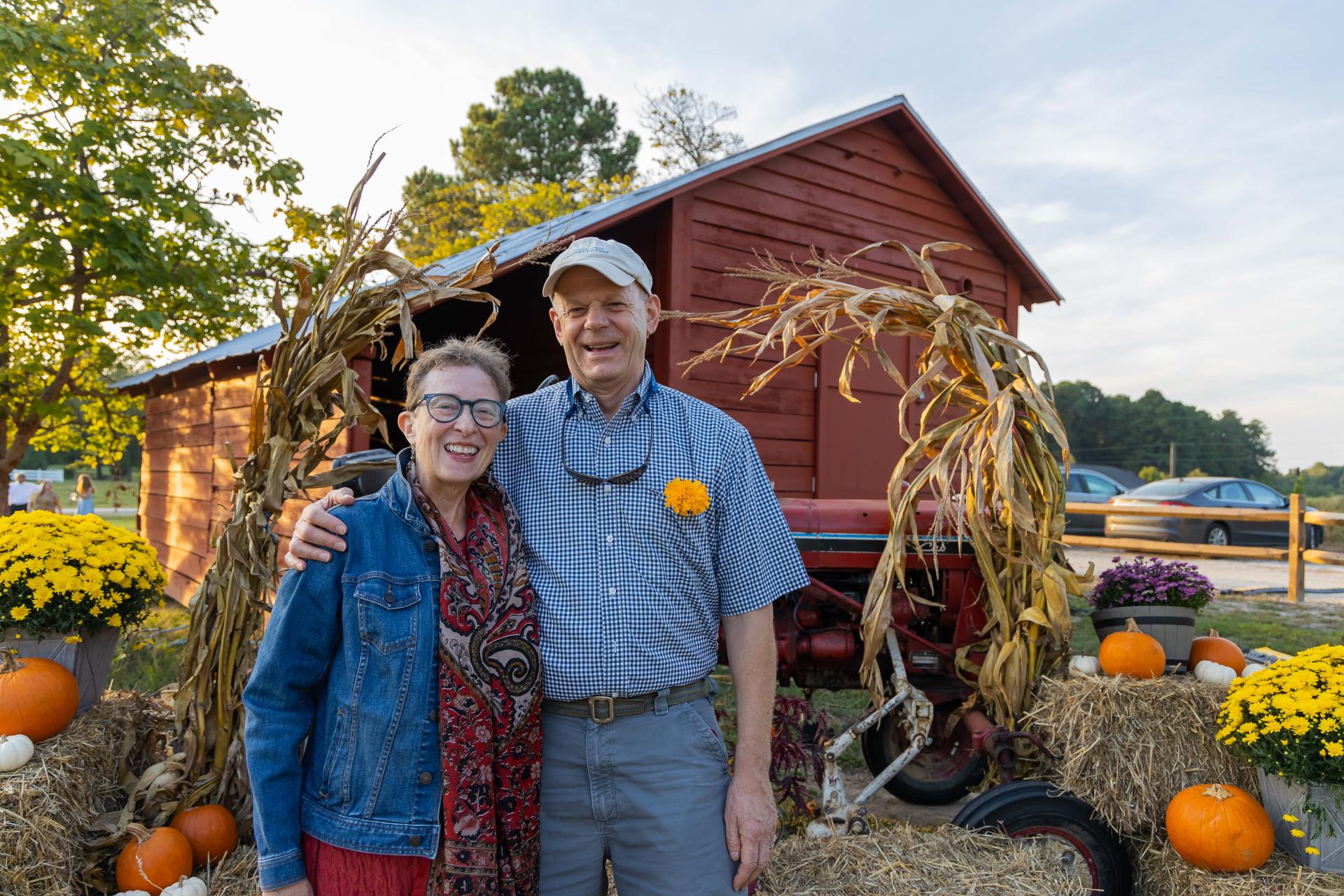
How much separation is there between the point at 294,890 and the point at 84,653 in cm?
238

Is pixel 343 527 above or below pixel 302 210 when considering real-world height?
below

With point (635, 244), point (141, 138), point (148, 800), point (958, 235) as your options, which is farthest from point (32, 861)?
point (958, 235)

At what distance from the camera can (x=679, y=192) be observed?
7.04m

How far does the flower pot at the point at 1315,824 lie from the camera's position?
114 inches

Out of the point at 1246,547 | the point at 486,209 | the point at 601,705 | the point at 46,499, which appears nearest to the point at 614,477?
the point at 601,705

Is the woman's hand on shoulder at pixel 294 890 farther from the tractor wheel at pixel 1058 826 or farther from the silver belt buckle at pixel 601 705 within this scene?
the tractor wheel at pixel 1058 826

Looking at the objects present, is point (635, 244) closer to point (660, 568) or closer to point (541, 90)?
point (660, 568)

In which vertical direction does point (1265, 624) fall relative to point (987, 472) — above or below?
below

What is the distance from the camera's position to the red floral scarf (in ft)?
5.64

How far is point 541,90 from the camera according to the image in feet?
102

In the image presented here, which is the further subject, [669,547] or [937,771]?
[937,771]

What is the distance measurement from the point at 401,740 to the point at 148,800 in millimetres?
2081

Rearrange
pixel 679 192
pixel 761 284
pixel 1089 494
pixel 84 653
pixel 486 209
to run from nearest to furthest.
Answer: pixel 84 653 < pixel 679 192 < pixel 761 284 < pixel 1089 494 < pixel 486 209

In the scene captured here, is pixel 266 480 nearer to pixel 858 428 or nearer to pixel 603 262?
pixel 603 262
